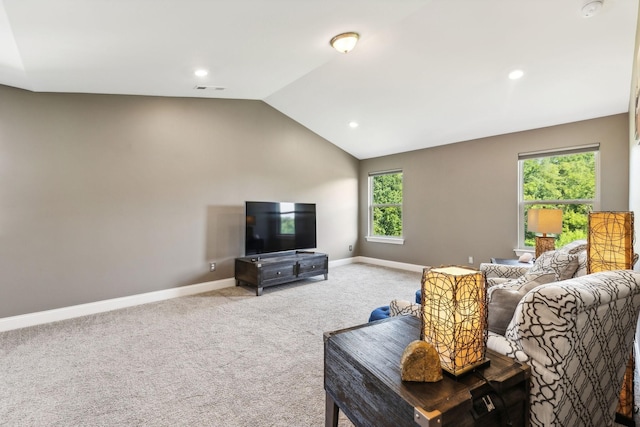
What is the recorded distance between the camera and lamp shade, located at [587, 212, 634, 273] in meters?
1.67

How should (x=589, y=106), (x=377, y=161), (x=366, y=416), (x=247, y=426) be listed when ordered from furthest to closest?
1. (x=377, y=161)
2. (x=589, y=106)
3. (x=247, y=426)
4. (x=366, y=416)

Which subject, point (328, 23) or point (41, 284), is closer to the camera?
point (328, 23)

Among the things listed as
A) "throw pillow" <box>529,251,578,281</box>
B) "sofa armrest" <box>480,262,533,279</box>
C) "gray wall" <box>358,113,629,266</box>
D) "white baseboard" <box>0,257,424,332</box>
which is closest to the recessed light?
"gray wall" <box>358,113,629,266</box>

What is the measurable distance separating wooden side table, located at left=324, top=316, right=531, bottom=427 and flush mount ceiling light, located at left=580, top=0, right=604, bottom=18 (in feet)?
9.02

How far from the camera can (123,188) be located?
389 centimetres

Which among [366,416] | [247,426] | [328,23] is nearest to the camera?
[366,416]

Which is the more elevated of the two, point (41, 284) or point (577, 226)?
point (577, 226)

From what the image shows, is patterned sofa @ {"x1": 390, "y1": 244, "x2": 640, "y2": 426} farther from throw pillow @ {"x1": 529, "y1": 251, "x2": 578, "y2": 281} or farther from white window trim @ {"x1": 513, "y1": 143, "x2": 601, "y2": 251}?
white window trim @ {"x1": 513, "y1": 143, "x2": 601, "y2": 251}

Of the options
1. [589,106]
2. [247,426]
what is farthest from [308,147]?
[247,426]

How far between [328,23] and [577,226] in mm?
3993

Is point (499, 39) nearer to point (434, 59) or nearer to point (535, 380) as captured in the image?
point (434, 59)

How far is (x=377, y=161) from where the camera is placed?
21.1 feet

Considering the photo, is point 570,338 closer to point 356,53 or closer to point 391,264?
point 356,53

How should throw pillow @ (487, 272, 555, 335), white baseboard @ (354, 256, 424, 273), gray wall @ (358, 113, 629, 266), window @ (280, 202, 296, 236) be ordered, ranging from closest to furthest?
throw pillow @ (487, 272, 555, 335)
gray wall @ (358, 113, 629, 266)
window @ (280, 202, 296, 236)
white baseboard @ (354, 256, 424, 273)
